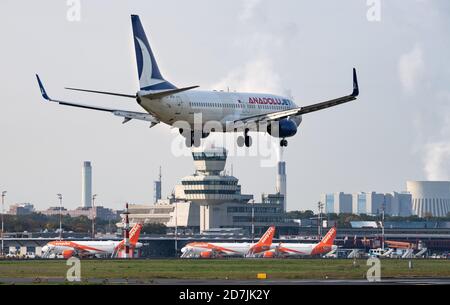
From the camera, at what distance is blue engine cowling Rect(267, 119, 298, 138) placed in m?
116

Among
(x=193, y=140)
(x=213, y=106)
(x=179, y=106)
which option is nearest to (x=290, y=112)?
(x=213, y=106)

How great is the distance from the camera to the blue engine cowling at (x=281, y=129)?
380ft

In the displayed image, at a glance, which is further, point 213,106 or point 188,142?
point 213,106

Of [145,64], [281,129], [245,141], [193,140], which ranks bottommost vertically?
[193,140]

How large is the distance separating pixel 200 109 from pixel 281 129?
1020 centimetres

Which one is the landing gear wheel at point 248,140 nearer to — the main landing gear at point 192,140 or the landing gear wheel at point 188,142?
the main landing gear at point 192,140

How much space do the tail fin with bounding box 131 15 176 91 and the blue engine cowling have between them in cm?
1329

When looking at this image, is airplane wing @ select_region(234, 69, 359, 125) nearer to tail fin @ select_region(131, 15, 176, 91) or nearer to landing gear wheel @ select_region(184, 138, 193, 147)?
landing gear wheel @ select_region(184, 138, 193, 147)

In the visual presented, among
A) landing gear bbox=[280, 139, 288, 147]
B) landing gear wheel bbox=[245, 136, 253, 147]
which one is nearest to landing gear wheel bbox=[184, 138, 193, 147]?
landing gear wheel bbox=[245, 136, 253, 147]

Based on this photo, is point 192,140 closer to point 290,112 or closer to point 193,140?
point 193,140

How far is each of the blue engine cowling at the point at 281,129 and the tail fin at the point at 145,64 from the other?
13295 mm

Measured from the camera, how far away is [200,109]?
111m
